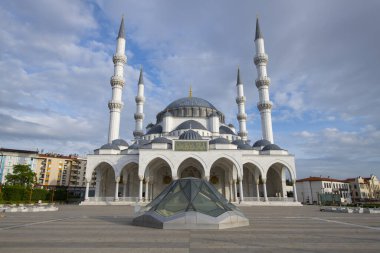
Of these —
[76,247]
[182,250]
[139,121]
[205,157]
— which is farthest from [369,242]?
[139,121]

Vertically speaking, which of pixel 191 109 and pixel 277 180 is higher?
pixel 191 109

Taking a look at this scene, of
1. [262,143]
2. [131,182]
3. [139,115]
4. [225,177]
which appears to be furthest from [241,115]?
[131,182]

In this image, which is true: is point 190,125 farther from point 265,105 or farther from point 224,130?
point 265,105

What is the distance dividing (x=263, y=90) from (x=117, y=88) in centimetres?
2037

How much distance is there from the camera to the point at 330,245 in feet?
18.0

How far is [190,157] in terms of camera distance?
92.0 ft

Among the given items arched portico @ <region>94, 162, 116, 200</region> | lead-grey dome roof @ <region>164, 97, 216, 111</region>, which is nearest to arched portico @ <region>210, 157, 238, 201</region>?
lead-grey dome roof @ <region>164, 97, 216, 111</region>

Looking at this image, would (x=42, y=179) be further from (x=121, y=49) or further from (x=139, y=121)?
(x=121, y=49)

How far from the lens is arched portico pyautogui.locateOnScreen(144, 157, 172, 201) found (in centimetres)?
3142

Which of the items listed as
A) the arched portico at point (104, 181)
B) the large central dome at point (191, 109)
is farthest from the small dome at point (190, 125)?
the arched portico at point (104, 181)

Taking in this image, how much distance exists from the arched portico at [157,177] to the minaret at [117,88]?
7070mm

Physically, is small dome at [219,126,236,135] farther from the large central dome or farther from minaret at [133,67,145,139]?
minaret at [133,67,145,139]

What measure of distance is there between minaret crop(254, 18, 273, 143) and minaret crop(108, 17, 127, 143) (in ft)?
63.3

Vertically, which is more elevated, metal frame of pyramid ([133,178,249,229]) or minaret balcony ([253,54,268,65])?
minaret balcony ([253,54,268,65])
